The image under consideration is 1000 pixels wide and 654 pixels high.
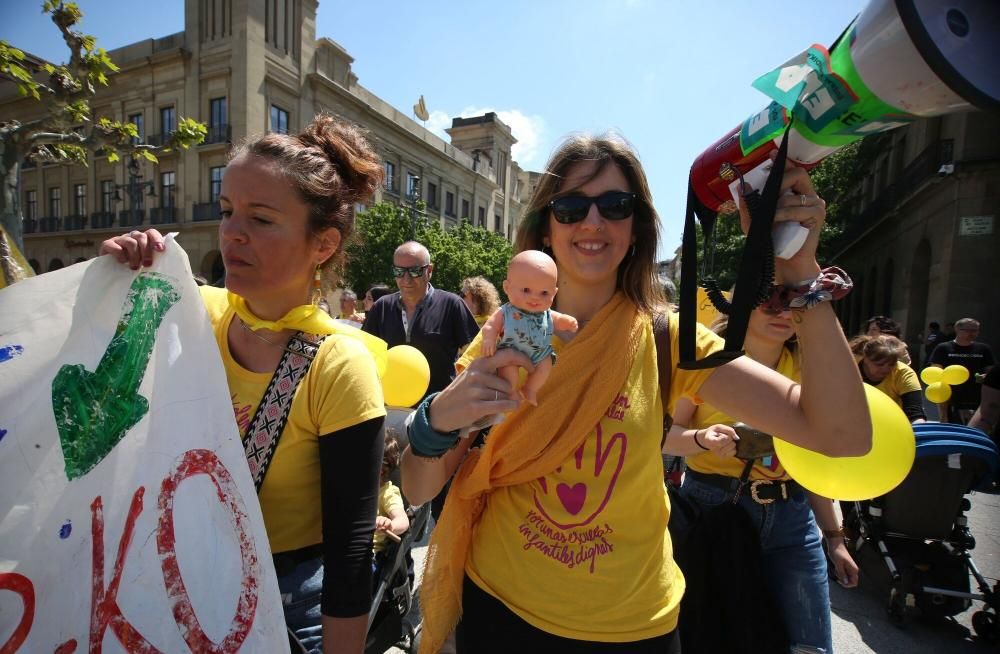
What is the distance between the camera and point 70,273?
1.13 meters

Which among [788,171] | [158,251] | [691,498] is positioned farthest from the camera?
[691,498]

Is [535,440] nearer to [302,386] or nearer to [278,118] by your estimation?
[302,386]

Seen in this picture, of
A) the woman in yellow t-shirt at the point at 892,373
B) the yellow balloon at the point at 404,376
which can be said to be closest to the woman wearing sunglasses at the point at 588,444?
the yellow balloon at the point at 404,376

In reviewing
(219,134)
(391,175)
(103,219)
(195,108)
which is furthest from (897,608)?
(103,219)

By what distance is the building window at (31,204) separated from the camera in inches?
1213

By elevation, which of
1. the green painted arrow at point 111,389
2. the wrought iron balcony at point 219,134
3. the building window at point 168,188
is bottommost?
the green painted arrow at point 111,389

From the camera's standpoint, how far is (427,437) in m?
1.22

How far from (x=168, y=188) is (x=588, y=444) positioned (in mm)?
33395

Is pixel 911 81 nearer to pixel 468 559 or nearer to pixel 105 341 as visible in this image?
pixel 468 559

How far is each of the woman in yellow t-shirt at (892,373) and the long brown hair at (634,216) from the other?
391 cm

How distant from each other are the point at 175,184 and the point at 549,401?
32.7m

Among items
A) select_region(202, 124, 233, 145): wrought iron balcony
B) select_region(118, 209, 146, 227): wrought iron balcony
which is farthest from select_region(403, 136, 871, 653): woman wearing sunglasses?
select_region(118, 209, 146, 227): wrought iron balcony

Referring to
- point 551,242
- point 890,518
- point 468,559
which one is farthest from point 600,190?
point 890,518

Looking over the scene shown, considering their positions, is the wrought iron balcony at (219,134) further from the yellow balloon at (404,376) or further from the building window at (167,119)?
the yellow balloon at (404,376)
